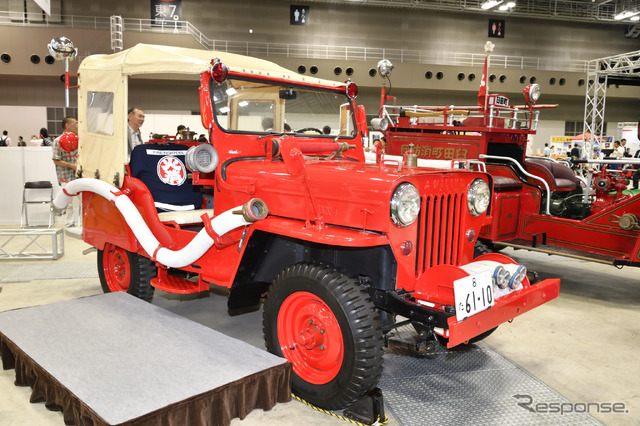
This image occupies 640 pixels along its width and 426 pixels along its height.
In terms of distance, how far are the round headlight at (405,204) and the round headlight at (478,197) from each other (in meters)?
0.63

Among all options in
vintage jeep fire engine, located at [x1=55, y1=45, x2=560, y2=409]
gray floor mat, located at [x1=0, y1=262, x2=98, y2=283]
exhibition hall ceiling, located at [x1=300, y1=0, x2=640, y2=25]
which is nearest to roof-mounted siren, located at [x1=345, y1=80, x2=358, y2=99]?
vintage jeep fire engine, located at [x1=55, y1=45, x2=560, y2=409]

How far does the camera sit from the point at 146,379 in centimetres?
269

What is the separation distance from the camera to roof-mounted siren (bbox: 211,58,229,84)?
3547mm

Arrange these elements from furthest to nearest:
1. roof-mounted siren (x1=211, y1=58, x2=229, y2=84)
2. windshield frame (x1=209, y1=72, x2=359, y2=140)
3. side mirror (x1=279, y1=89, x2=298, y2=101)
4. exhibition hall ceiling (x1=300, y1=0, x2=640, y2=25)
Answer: exhibition hall ceiling (x1=300, y1=0, x2=640, y2=25) < side mirror (x1=279, y1=89, x2=298, y2=101) < windshield frame (x1=209, y1=72, x2=359, y2=140) < roof-mounted siren (x1=211, y1=58, x2=229, y2=84)

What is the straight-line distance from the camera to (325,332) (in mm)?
2943

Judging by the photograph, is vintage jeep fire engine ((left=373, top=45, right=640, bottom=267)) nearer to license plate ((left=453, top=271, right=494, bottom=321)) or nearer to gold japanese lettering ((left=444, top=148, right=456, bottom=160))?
gold japanese lettering ((left=444, top=148, right=456, bottom=160))

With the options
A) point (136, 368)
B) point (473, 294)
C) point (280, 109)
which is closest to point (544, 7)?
point (280, 109)

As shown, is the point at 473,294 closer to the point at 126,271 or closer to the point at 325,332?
the point at 325,332

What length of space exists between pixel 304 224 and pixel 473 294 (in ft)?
3.42

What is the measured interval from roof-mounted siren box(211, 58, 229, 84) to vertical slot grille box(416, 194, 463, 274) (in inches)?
66.5

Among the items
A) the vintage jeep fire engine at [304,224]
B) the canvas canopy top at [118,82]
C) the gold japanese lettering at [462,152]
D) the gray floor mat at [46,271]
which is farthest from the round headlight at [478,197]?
the gray floor mat at [46,271]

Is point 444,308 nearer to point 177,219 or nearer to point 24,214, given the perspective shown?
point 177,219

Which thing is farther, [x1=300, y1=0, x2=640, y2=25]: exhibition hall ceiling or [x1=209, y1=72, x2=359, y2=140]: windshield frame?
[x1=300, y1=0, x2=640, y2=25]: exhibition hall ceiling

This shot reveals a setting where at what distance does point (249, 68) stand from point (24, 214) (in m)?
7.40
